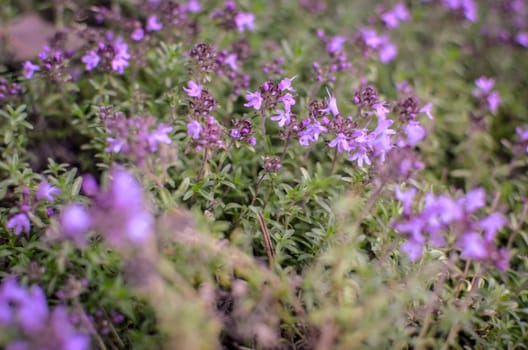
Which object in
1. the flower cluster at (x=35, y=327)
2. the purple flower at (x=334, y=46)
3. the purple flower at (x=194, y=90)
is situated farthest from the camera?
the purple flower at (x=334, y=46)

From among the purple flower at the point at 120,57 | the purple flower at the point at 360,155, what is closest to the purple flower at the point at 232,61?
the purple flower at the point at 120,57

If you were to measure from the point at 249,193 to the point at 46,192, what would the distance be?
137cm

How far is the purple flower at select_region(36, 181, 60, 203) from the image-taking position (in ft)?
8.61

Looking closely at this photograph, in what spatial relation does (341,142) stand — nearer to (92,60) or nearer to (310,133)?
(310,133)

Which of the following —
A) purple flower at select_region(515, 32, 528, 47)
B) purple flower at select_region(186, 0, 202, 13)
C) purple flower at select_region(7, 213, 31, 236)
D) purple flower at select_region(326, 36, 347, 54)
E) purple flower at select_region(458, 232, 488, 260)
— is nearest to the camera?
purple flower at select_region(458, 232, 488, 260)

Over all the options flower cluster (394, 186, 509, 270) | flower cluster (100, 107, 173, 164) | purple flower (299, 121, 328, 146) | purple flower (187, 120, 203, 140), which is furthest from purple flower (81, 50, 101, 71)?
flower cluster (394, 186, 509, 270)

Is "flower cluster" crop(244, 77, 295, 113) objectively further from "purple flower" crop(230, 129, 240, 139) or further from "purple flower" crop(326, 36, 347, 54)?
"purple flower" crop(326, 36, 347, 54)

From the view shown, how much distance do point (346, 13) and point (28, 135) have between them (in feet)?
11.5

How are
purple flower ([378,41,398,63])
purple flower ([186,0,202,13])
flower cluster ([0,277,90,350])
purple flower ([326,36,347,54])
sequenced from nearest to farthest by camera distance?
flower cluster ([0,277,90,350]) → purple flower ([326,36,347,54]) → purple flower ([186,0,202,13]) → purple flower ([378,41,398,63])

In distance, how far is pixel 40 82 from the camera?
3799mm

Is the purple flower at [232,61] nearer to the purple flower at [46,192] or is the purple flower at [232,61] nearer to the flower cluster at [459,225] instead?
the purple flower at [46,192]

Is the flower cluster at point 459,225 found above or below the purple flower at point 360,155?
above

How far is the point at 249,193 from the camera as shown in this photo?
347cm

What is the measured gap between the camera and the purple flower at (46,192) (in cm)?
262
